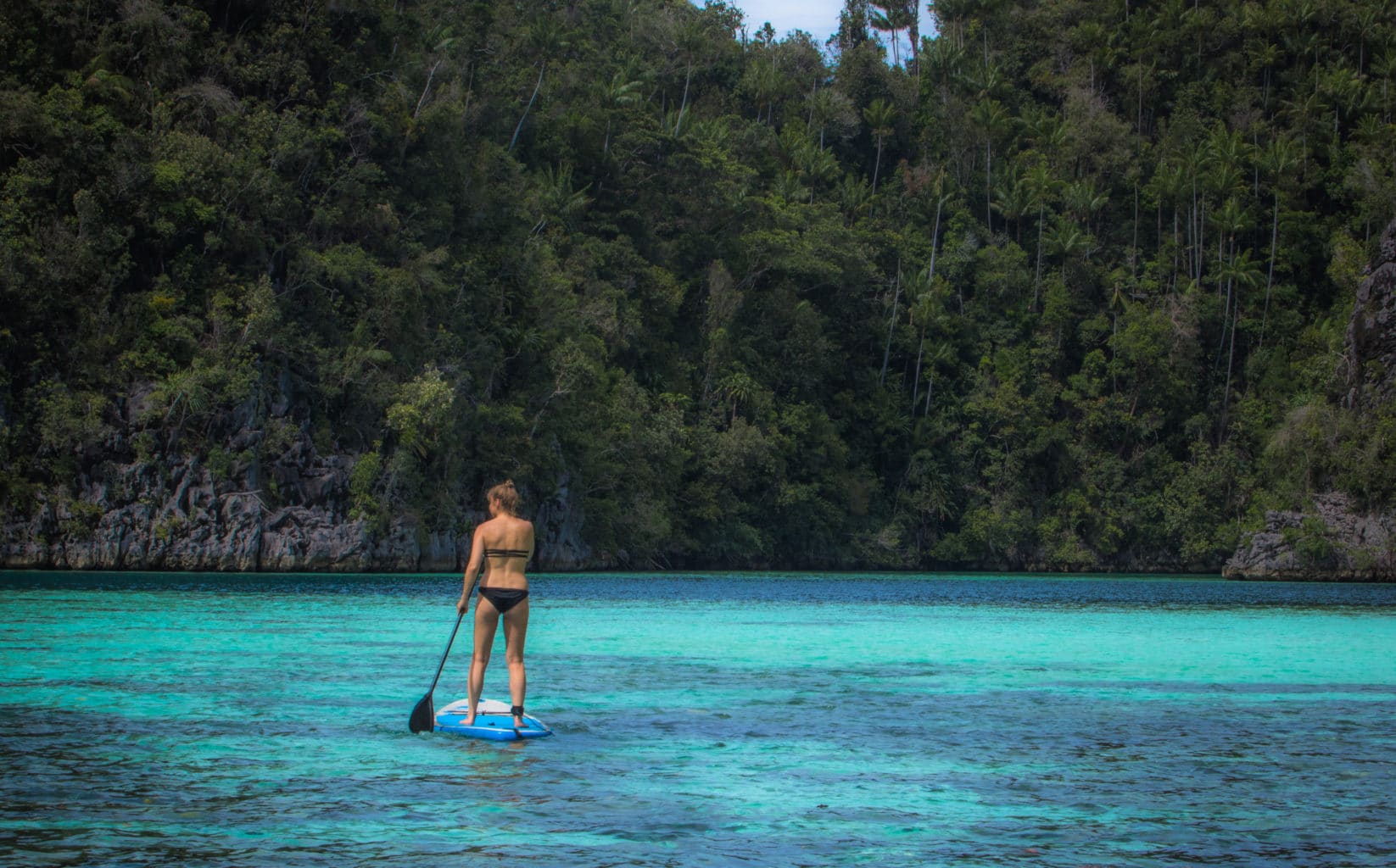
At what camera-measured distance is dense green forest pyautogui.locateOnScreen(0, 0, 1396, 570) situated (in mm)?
42875

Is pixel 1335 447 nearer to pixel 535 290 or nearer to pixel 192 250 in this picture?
pixel 535 290

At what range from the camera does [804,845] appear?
294 inches

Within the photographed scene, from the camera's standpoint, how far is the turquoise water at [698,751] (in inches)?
293

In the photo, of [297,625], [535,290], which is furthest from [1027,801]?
[535,290]

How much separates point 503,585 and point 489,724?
3.84ft

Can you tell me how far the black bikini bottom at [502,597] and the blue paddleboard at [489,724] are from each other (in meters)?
0.85

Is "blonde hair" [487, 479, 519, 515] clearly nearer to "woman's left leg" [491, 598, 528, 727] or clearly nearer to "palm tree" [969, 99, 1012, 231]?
"woman's left leg" [491, 598, 528, 727]

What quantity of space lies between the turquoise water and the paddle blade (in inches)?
5.3

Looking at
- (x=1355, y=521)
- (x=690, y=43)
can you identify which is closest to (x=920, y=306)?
(x=690, y=43)

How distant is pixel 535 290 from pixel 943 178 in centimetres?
3626

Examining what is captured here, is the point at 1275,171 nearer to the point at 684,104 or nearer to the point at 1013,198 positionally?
the point at 1013,198

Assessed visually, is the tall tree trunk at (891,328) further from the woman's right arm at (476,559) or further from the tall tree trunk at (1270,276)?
the woman's right arm at (476,559)

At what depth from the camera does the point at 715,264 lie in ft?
228

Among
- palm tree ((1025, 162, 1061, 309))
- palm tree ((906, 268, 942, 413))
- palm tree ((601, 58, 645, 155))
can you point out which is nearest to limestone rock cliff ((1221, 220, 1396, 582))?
palm tree ((906, 268, 942, 413))
